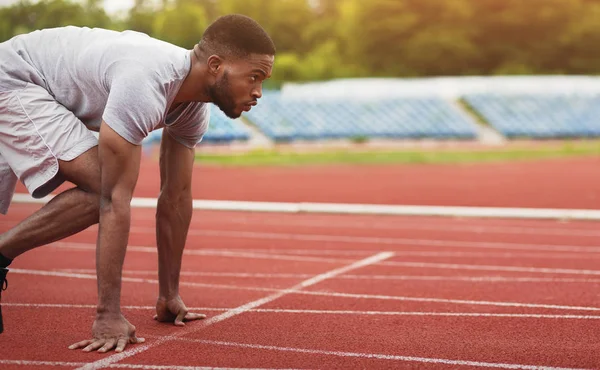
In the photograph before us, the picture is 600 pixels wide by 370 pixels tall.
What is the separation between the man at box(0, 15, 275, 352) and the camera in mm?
4055

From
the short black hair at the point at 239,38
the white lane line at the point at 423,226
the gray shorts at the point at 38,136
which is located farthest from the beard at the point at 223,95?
the white lane line at the point at 423,226

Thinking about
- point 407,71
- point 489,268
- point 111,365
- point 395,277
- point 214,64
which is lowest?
point 111,365

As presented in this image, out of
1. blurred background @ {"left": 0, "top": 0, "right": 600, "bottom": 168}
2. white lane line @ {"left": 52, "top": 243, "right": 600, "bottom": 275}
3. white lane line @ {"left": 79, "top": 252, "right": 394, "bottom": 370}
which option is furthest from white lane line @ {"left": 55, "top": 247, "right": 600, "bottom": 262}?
blurred background @ {"left": 0, "top": 0, "right": 600, "bottom": 168}

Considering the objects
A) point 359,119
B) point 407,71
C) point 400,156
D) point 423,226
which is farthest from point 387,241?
point 407,71

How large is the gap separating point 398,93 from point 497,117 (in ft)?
14.0

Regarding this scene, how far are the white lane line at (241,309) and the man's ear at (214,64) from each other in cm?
137

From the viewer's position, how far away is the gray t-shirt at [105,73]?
3.99 meters

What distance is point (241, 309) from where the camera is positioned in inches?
211

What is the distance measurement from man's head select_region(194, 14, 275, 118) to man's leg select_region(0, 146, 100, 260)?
68cm

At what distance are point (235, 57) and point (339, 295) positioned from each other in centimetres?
223

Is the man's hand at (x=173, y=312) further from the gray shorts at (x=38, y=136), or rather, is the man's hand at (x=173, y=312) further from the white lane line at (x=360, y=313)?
the gray shorts at (x=38, y=136)

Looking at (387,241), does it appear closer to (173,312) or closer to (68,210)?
(173,312)

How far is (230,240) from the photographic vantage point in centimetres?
917

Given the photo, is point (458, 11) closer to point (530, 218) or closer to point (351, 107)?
point (351, 107)
